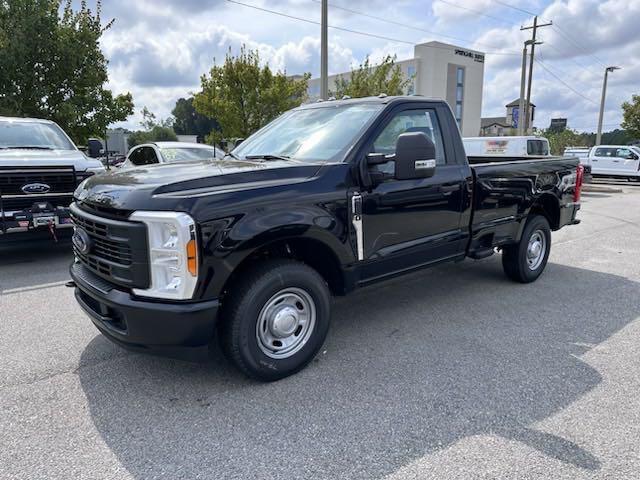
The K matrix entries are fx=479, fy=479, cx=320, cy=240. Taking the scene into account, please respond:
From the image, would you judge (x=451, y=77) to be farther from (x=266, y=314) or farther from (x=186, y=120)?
(x=266, y=314)

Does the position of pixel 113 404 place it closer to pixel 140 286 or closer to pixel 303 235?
pixel 140 286

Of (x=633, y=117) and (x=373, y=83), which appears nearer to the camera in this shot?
(x=373, y=83)

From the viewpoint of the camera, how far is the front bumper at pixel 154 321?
112 inches

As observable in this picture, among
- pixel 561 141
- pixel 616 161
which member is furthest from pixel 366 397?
pixel 561 141

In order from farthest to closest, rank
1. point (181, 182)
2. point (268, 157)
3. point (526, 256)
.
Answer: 1. point (526, 256)
2. point (268, 157)
3. point (181, 182)

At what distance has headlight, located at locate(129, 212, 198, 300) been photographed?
2760 mm

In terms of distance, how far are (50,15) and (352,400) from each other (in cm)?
1537

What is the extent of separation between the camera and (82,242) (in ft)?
10.9

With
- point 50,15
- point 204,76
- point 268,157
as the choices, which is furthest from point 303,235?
point 204,76

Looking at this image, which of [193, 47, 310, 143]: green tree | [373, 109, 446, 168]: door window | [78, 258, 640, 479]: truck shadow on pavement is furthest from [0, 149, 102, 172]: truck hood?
[193, 47, 310, 143]: green tree

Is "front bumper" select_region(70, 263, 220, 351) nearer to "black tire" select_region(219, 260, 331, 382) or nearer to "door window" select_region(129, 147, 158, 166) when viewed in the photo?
"black tire" select_region(219, 260, 331, 382)

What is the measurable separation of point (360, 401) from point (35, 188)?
5.68 meters

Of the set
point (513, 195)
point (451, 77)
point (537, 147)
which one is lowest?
point (513, 195)

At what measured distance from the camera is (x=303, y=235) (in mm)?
3316
